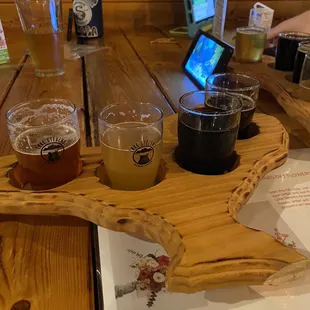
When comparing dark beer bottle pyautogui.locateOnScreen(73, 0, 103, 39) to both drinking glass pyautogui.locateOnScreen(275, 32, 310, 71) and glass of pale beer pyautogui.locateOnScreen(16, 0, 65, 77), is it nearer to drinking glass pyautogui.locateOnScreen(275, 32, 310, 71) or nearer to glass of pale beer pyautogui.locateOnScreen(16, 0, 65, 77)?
glass of pale beer pyautogui.locateOnScreen(16, 0, 65, 77)

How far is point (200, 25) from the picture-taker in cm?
172

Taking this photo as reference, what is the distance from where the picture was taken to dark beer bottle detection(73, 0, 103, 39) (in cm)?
→ 158

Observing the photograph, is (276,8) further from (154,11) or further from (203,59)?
(203,59)

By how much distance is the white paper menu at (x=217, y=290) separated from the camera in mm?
547

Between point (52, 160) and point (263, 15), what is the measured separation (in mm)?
1241

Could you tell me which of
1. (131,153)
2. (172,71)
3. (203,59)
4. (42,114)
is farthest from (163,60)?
(131,153)

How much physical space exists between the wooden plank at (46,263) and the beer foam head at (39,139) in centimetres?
13

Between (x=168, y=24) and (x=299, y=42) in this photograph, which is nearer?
(x=299, y=42)

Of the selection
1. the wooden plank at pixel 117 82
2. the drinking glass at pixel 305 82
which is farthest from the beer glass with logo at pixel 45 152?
the drinking glass at pixel 305 82

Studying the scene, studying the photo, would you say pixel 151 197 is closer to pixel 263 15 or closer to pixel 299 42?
pixel 299 42

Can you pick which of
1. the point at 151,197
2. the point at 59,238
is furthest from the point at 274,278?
the point at 59,238

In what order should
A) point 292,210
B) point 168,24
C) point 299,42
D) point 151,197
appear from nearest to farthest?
point 151,197 → point 292,210 → point 299,42 → point 168,24

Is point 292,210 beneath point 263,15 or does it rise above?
beneath

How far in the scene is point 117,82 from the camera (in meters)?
1.25
